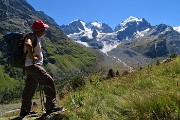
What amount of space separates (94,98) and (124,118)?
6.44 ft

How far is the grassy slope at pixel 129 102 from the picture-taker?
7242mm

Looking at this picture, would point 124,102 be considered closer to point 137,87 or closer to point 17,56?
point 137,87

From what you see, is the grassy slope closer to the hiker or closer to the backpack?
the hiker

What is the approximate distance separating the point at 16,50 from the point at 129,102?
402cm

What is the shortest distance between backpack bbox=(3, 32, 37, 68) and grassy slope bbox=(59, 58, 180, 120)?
1808 millimetres

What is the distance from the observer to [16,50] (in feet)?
33.5

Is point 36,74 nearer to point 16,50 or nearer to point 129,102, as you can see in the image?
point 16,50

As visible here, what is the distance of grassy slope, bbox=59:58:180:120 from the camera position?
724 cm

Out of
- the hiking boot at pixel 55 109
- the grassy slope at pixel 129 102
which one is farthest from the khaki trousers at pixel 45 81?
the grassy slope at pixel 129 102

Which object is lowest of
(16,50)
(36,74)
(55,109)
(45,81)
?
(55,109)

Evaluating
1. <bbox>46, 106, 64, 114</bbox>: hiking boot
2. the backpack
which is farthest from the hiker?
the backpack

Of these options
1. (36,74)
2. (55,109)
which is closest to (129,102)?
(55,109)

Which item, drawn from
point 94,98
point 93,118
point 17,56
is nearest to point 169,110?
point 93,118

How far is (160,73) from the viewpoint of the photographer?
39.7ft
